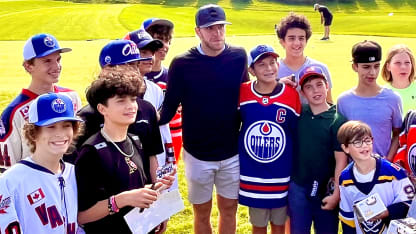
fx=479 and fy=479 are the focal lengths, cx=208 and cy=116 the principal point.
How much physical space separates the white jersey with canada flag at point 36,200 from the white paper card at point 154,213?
1.22 feet

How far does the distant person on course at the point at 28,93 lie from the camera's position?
3475 millimetres

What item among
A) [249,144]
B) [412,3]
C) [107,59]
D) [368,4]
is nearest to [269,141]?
[249,144]

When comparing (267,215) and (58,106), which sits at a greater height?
(58,106)

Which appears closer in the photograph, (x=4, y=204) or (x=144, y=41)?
(x=4, y=204)

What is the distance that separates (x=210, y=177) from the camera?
4.23 m

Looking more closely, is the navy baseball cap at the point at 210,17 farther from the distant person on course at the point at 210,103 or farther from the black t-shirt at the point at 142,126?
the black t-shirt at the point at 142,126

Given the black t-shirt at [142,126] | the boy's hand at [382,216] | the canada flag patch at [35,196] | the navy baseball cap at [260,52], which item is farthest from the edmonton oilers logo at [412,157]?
the canada flag patch at [35,196]

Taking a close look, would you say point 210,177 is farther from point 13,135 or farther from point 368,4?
point 368,4

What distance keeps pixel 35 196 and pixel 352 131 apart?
218 centimetres

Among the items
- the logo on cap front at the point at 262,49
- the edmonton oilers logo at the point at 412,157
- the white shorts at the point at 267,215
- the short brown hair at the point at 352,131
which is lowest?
the white shorts at the point at 267,215

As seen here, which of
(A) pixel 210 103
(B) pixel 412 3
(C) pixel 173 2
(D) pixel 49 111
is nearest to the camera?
(D) pixel 49 111

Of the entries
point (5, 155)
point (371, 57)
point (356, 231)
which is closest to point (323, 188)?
point (356, 231)

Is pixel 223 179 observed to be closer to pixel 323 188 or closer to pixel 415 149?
pixel 323 188

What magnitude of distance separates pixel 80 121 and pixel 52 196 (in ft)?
1.64
